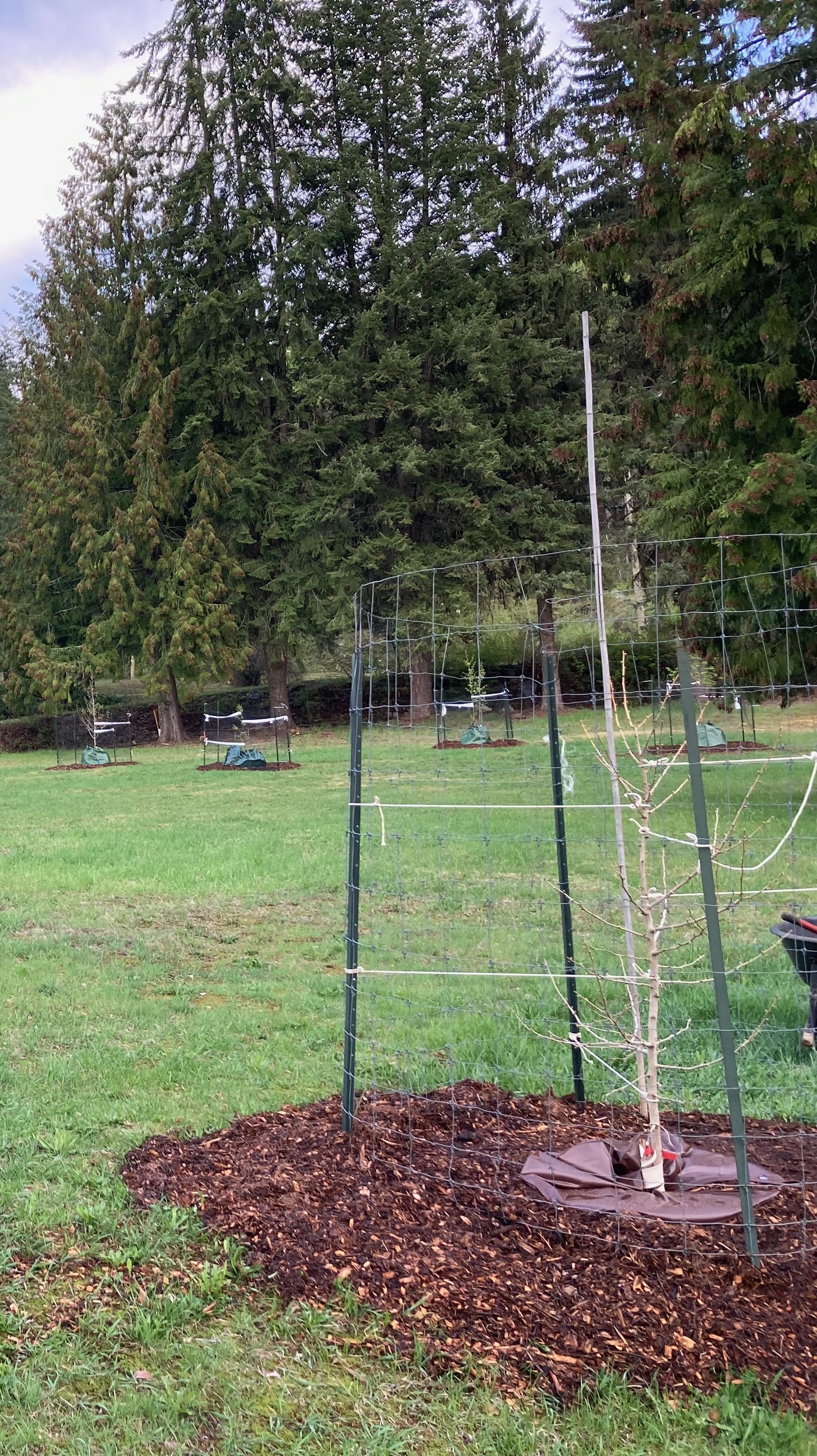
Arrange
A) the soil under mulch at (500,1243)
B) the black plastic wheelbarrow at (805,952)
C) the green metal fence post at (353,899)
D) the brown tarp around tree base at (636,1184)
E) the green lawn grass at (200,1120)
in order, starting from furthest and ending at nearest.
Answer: the black plastic wheelbarrow at (805,952) < the green metal fence post at (353,899) < the brown tarp around tree base at (636,1184) < the soil under mulch at (500,1243) < the green lawn grass at (200,1120)

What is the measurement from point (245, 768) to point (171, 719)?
7.77m

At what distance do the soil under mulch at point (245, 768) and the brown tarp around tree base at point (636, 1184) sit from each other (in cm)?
1402

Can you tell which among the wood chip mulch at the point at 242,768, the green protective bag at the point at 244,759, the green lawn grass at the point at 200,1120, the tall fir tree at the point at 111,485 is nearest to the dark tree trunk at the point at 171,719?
the tall fir tree at the point at 111,485

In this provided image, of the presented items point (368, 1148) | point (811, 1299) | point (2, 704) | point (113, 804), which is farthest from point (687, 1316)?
point (2, 704)

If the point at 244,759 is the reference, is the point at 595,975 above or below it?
above

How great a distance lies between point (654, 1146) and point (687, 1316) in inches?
22.0

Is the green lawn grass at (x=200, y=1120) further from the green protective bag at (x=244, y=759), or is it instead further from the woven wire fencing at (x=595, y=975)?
the green protective bag at (x=244, y=759)

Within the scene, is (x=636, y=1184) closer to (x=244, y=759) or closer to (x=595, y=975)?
(x=595, y=975)

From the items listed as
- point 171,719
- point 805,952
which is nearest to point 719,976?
point 805,952

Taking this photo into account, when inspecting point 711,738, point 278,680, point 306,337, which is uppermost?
point 306,337

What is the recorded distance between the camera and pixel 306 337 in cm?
2400

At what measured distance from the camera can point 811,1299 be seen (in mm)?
2465

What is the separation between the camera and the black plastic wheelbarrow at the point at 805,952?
3.97m

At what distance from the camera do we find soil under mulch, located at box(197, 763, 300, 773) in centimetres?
1711
